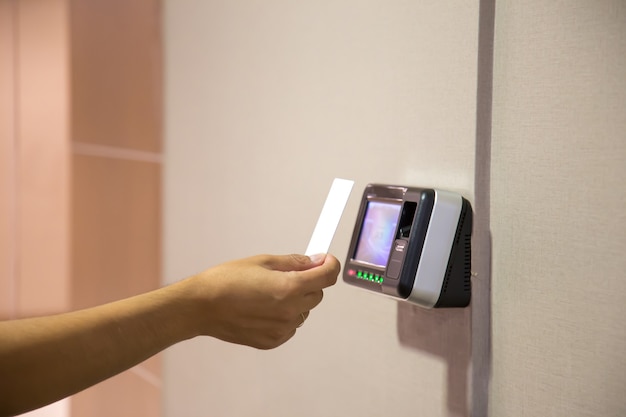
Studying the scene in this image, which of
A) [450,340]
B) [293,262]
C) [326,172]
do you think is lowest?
[450,340]

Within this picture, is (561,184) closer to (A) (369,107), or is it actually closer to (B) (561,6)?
(B) (561,6)

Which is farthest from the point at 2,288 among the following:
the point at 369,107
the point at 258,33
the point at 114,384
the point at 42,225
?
the point at 369,107

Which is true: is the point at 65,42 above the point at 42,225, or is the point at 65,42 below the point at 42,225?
above

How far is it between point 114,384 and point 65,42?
97cm

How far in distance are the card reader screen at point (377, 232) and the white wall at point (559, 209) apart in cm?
14

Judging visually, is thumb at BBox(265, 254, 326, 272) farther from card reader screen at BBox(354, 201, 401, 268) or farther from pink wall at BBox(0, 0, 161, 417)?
pink wall at BBox(0, 0, 161, 417)

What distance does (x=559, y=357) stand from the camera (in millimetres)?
847

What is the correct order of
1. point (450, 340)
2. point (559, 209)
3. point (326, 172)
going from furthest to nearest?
point (326, 172)
point (450, 340)
point (559, 209)

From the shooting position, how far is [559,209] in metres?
Answer: 0.84

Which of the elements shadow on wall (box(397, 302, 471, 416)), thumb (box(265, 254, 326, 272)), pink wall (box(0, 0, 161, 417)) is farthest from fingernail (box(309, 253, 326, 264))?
pink wall (box(0, 0, 161, 417))

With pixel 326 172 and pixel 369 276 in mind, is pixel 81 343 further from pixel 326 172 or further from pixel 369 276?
pixel 326 172

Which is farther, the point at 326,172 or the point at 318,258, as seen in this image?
the point at 326,172

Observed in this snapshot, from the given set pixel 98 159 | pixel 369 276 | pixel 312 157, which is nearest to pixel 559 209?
pixel 369 276

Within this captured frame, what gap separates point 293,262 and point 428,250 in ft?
0.62
